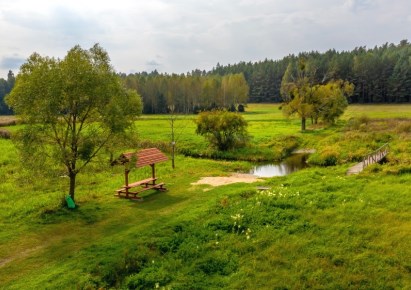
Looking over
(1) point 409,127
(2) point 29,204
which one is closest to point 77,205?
(2) point 29,204

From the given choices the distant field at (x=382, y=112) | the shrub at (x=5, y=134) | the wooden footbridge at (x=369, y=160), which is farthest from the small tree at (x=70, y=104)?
the distant field at (x=382, y=112)

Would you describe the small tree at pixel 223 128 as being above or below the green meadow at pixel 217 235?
above

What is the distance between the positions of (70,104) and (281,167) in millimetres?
26458

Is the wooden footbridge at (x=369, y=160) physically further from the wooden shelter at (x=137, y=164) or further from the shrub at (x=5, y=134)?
the shrub at (x=5, y=134)

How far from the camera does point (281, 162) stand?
150 feet

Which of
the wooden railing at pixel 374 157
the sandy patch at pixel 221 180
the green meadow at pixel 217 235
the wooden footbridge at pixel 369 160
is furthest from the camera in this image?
the wooden railing at pixel 374 157

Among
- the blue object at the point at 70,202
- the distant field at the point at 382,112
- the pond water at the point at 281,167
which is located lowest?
the pond water at the point at 281,167

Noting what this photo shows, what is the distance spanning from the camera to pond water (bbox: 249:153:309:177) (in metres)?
39.1

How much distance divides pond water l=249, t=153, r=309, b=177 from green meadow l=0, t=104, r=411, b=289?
8.63 m

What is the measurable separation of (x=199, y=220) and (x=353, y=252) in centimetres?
771

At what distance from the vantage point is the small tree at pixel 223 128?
4834 cm

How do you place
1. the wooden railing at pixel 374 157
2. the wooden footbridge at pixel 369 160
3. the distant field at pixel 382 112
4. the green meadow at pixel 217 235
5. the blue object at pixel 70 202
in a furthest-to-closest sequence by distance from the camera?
the distant field at pixel 382 112 → the wooden railing at pixel 374 157 → the wooden footbridge at pixel 369 160 → the blue object at pixel 70 202 → the green meadow at pixel 217 235

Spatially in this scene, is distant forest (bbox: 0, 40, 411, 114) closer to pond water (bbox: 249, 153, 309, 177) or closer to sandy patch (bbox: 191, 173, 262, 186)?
pond water (bbox: 249, 153, 309, 177)

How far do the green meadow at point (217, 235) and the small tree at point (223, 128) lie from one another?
19.2 meters
